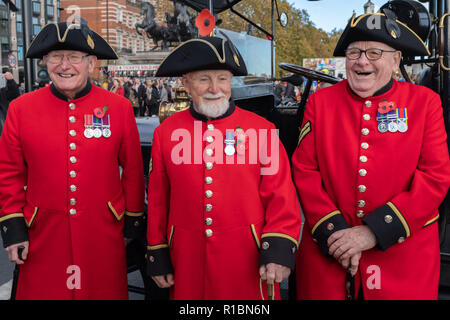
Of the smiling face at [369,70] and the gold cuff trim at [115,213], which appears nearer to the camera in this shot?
the smiling face at [369,70]

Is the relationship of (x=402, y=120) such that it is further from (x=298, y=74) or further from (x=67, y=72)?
(x=67, y=72)

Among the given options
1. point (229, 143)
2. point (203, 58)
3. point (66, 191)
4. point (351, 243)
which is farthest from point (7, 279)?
point (351, 243)

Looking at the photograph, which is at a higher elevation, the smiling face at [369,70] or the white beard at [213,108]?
the smiling face at [369,70]

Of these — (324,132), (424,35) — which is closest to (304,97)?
(424,35)

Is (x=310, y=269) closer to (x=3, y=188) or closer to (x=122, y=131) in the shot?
(x=122, y=131)

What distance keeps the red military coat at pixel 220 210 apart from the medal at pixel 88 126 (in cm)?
38

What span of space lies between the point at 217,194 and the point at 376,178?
2.07 feet

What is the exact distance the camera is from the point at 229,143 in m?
2.00

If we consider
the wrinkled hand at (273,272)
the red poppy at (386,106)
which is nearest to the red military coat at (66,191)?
the wrinkled hand at (273,272)

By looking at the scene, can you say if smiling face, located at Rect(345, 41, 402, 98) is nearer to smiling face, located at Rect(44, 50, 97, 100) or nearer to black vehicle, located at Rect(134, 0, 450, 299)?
black vehicle, located at Rect(134, 0, 450, 299)

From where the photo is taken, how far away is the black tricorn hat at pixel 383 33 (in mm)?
1904

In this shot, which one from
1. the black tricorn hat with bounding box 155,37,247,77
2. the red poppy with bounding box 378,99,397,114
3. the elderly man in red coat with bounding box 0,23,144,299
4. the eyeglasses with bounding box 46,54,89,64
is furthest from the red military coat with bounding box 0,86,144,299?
the red poppy with bounding box 378,99,397,114

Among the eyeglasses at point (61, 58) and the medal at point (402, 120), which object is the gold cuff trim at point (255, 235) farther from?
the eyeglasses at point (61, 58)

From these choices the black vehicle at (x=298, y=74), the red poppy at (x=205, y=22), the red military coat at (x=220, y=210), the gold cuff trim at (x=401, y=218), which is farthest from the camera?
the red poppy at (x=205, y=22)
